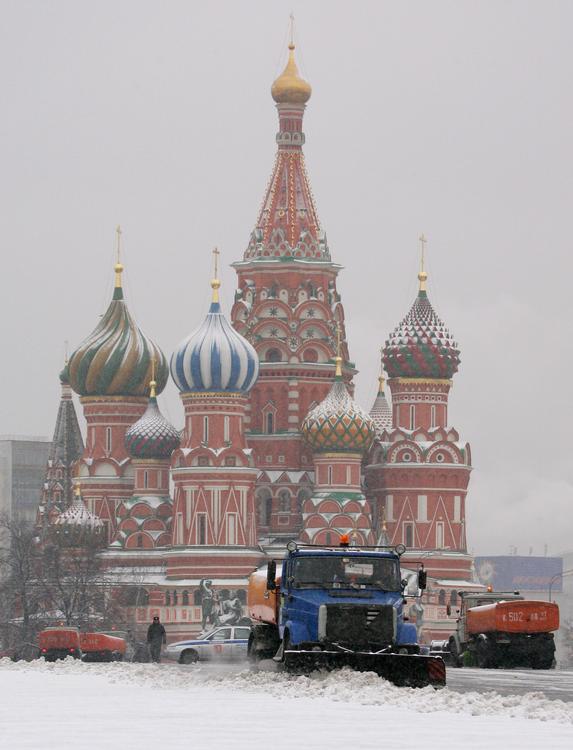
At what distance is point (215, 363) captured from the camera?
93312mm

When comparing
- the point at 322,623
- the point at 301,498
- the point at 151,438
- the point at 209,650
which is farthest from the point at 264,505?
the point at 322,623

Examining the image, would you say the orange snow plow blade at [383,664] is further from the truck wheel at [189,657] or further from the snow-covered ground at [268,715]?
the truck wheel at [189,657]

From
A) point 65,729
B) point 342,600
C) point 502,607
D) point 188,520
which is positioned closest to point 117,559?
point 188,520

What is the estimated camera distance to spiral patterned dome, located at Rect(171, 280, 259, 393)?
93375 millimetres

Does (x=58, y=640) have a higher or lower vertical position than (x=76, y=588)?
lower

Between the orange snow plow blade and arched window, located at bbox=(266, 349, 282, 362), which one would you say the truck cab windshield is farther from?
arched window, located at bbox=(266, 349, 282, 362)

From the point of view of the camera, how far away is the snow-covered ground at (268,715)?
1834 cm

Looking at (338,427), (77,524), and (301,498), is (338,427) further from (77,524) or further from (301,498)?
(77,524)

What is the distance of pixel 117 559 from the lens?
314ft

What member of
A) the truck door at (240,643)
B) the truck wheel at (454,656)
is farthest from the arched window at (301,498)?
the truck wheel at (454,656)

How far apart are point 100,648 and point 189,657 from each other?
2.77m

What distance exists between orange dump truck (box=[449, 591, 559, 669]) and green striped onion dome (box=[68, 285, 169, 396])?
202ft

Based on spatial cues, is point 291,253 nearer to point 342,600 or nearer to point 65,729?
point 342,600

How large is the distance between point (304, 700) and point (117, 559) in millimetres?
72709
